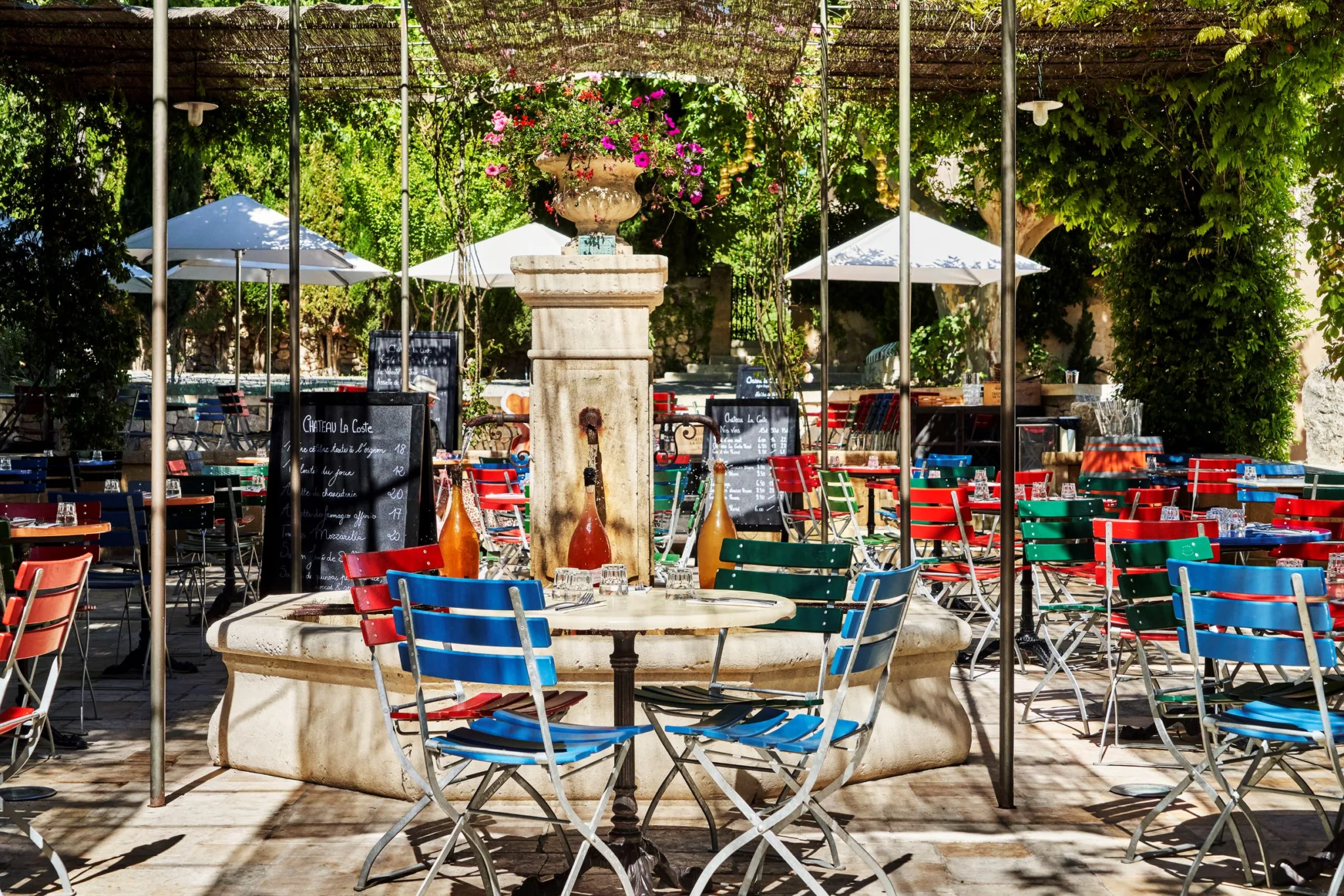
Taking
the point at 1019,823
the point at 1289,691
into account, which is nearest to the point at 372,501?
the point at 1019,823

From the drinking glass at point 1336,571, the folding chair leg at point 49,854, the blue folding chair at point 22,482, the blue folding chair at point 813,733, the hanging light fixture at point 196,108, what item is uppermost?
the hanging light fixture at point 196,108

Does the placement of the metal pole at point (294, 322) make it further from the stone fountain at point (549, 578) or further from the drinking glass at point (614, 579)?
the drinking glass at point (614, 579)

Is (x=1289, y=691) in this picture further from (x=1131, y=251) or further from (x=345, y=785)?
(x=1131, y=251)

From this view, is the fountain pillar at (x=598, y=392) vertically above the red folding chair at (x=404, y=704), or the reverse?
the fountain pillar at (x=598, y=392)

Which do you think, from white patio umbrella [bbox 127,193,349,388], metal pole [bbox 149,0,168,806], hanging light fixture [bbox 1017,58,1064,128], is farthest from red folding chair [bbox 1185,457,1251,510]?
metal pole [bbox 149,0,168,806]

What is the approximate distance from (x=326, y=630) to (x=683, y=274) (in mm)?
25825

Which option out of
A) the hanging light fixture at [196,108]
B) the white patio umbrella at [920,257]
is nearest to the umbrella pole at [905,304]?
the hanging light fixture at [196,108]

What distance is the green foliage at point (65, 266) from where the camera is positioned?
41.5 ft

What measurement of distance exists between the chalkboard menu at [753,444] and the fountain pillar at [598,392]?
5.21 meters

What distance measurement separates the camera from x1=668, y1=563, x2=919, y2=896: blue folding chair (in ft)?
11.7

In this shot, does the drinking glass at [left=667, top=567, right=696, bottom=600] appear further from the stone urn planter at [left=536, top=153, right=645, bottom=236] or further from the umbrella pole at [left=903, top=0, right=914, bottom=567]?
the umbrella pole at [left=903, top=0, right=914, bottom=567]

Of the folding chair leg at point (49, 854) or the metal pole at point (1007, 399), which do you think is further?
the metal pole at point (1007, 399)

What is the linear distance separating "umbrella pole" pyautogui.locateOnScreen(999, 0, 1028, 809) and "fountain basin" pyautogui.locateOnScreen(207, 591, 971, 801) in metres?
0.50

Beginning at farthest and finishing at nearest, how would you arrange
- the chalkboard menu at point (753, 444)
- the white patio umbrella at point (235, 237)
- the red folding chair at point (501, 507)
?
the white patio umbrella at point (235, 237), the chalkboard menu at point (753, 444), the red folding chair at point (501, 507)
